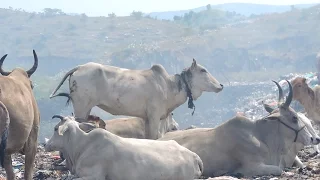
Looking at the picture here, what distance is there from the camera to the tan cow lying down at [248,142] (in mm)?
7508

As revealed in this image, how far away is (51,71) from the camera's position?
87.7 meters

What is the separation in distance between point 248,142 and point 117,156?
6.56 ft

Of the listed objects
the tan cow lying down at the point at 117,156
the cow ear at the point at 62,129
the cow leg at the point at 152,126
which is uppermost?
the cow ear at the point at 62,129

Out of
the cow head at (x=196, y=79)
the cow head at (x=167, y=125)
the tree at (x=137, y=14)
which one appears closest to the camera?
the cow head at (x=167, y=125)

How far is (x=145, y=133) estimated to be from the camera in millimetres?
9516

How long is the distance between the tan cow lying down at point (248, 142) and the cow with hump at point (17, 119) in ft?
6.06

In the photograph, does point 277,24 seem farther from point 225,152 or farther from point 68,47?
point 225,152

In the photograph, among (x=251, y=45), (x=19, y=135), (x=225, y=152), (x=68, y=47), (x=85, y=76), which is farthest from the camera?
(x=68, y=47)

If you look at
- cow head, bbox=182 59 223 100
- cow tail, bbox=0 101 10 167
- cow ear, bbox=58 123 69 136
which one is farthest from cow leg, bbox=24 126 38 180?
cow head, bbox=182 59 223 100

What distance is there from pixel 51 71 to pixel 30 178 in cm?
8174

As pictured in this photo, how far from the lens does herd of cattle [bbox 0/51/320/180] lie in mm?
6133

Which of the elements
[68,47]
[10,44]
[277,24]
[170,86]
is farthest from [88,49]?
[170,86]

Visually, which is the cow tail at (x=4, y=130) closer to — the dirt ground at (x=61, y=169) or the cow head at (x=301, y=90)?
the dirt ground at (x=61, y=169)

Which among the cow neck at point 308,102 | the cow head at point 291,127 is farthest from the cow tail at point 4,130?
the cow neck at point 308,102
